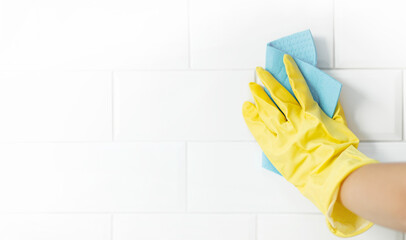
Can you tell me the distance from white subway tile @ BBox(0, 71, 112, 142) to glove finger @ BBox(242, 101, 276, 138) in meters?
0.27

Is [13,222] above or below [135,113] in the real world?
below

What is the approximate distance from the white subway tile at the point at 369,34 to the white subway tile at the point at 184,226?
0.37 meters

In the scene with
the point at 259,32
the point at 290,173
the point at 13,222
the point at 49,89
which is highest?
the point at 259,32

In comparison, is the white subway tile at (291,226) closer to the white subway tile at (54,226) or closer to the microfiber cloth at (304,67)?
the microfiber cloth at (304,67)

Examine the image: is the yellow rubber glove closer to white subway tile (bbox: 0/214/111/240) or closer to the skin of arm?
the skin of arm

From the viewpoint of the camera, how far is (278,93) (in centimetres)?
71

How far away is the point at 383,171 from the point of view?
0.51m

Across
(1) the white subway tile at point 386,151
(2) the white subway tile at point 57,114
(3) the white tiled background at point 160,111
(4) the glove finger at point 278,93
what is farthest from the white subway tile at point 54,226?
(1) the white subway tile at point 386,151

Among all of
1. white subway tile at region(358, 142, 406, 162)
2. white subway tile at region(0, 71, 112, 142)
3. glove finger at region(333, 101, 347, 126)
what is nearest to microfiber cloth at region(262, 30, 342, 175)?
glove finger at region(333, 101, 347, 126)

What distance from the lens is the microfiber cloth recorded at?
698 mm

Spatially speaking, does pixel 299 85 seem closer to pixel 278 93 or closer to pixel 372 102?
pixel 278 93

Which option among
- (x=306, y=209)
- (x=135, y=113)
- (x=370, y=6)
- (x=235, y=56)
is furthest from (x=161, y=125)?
(x=370, y=6)

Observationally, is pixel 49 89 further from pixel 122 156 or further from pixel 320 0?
pixel 320 0

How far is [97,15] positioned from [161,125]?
9.7 inches
